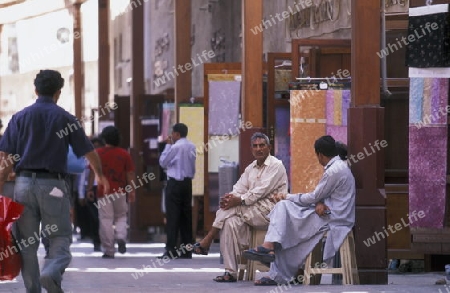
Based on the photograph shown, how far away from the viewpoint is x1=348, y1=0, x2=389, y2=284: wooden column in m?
14.3

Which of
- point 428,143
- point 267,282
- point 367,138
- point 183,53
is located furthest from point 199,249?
point 183,53

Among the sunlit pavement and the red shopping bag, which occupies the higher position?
the red shopping bag

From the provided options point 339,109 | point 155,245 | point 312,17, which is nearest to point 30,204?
point 339,109

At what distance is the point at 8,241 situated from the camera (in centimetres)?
1102

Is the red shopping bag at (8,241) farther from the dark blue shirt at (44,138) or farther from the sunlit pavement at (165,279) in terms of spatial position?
the sunlit pavement at (165,279)

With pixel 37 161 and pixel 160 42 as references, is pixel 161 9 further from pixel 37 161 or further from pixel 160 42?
pixel 37 161

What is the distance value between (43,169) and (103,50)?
22742 millimetres

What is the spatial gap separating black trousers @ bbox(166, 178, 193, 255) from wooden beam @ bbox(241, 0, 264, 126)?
7.73 ft

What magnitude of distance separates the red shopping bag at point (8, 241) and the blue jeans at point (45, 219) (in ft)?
0.19

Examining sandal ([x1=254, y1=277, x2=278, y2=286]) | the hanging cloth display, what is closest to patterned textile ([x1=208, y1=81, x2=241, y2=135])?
the hanging cloth display

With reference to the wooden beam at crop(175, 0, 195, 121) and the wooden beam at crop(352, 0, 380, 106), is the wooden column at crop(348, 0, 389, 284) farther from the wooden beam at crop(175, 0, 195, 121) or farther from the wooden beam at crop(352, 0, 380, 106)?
the wooden beam at crop(175, 0, 195, 121)

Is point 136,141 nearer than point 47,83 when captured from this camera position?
No

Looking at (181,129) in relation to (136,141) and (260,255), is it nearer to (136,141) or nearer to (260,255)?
(136,141)

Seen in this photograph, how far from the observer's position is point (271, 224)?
14508mm
